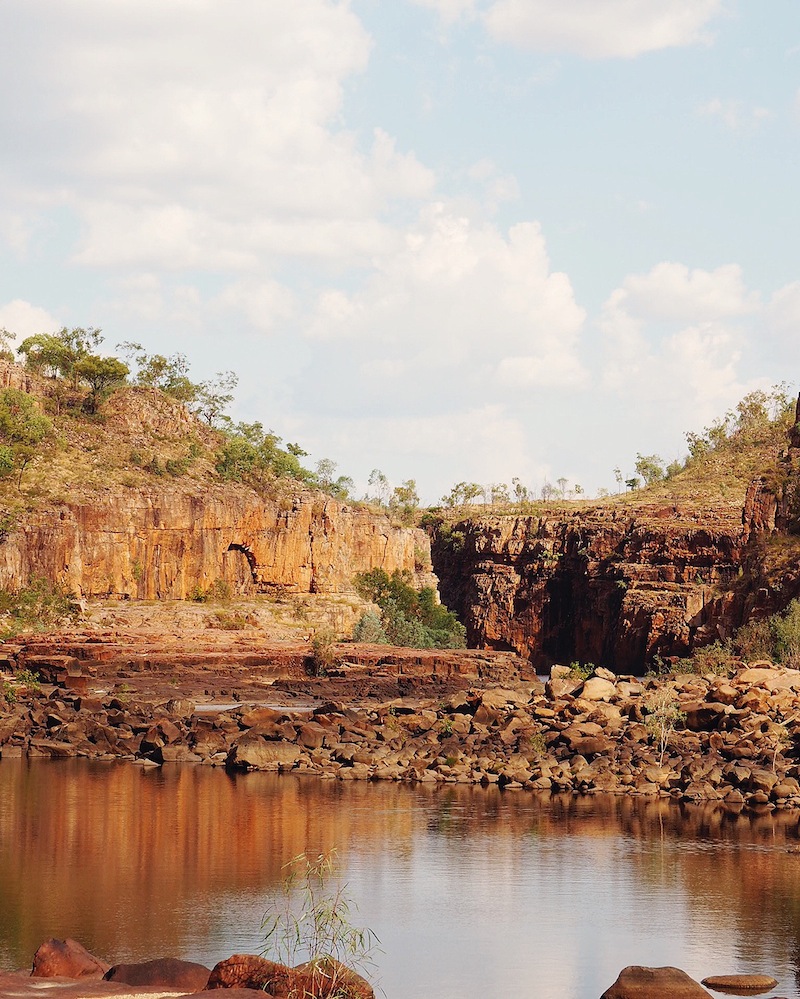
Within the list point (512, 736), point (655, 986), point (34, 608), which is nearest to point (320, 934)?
point (655, 986)

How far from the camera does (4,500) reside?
218 feet

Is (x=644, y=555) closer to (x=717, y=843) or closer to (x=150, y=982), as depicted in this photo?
(x=717, y=843)

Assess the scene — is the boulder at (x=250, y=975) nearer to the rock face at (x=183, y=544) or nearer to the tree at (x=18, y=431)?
the rock face at (x=183, y=544)

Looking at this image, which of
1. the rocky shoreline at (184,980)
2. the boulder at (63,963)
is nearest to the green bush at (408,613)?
the boulder at (63,963)

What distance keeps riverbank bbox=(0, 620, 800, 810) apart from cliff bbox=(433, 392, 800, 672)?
101ft

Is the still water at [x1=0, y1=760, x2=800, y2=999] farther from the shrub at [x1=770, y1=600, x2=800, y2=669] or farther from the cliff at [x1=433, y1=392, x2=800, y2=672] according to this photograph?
the cliff at [x1=433, y1=392, x2=800, y2=672]

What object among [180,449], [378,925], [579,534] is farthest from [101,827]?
[579,534]

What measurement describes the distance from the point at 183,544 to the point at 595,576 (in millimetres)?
38488

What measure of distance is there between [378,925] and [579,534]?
283 feet

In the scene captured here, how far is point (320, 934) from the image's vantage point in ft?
55.5

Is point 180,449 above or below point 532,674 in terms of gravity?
above

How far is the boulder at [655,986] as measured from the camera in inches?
563

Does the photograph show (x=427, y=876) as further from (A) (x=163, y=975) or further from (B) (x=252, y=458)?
(B) (x=252, y=458)

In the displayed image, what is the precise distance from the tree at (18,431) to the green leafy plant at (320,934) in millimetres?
49714
